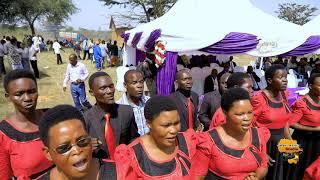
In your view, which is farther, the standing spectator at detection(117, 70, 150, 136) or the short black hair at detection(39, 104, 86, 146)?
the standing spectator at detection(117, 70, 150, 136)

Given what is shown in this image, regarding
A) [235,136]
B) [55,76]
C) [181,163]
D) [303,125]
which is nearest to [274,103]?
[303,125]

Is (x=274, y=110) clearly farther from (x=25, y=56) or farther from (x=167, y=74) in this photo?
(x=25, y=56)

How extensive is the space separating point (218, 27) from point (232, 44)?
743 millimetres

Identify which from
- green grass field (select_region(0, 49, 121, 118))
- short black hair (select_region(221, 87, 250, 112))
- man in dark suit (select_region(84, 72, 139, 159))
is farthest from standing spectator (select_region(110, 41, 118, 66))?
short black hair (select_region(221, 87, 250, 112))

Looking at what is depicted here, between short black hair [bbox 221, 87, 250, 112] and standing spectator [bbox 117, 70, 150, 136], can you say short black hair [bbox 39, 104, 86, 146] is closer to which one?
short black hair [bbox 221, 87, 250, 112]

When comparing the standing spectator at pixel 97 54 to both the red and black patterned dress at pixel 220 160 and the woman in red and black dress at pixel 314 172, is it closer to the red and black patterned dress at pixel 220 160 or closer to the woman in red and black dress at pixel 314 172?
the red and black patterned dress at pixel 220 160

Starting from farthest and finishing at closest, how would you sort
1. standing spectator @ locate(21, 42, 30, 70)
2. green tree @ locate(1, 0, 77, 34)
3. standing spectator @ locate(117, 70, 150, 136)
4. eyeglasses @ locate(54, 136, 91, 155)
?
1. green tree @ locate(1, 0, 77, 34)
2. standing spectator @ locate(21, 42, 30, 70)
3. standing spectator @ locate(117, 70, 150, 136)
4. eyeglasses @ locate(54, 136, 91, 155)

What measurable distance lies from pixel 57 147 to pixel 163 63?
688cm

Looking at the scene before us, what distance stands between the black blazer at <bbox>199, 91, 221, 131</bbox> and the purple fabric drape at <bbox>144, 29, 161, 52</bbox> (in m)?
4.40

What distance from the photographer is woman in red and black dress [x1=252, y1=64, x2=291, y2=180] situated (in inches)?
159

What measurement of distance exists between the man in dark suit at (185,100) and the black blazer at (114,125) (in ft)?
3.05

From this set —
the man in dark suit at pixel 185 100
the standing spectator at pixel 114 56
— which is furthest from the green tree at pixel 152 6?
the man in dark suit at pixel 185 100

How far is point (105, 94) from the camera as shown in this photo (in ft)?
10.9

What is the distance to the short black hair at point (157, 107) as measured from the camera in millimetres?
2521
